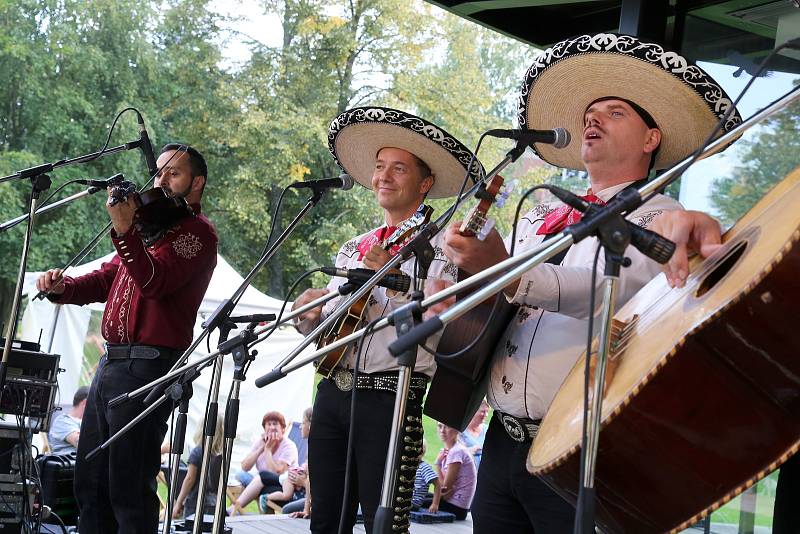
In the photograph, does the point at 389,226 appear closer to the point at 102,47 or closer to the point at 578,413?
the point at 578,413

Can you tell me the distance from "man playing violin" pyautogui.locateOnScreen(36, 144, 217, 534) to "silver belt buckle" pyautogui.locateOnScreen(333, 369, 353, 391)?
102cm

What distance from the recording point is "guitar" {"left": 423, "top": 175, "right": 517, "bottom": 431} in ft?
7.98

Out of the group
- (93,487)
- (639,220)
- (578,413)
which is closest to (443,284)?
(639,220)

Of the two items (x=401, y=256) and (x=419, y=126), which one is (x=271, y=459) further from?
(x=401, y=256)

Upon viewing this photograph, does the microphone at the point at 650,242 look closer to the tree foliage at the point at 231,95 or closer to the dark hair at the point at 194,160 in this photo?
the dark hair at the point at 194,160

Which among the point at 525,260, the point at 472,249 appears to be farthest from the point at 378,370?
the point at 525,260

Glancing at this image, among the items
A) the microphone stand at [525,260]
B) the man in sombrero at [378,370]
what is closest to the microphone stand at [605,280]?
the microphone stand at [525,260]

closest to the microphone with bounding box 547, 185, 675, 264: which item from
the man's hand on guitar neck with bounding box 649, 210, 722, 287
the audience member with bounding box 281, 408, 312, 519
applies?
the man's hand on guitar neck with bounding box 649, 210, 722, 287

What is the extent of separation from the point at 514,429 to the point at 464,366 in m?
0.25

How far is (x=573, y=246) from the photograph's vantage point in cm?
242

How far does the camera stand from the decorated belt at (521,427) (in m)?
2.25

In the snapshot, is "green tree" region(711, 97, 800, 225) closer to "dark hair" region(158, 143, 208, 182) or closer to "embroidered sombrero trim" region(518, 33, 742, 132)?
"embroidered sombrero trim" region(518, 33, 742, 132)

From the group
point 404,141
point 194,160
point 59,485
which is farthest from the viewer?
point 59,485

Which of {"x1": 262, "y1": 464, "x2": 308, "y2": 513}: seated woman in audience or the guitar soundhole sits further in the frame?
{"x1": 262, "y1": 464, "x2": 308, "y2": 513}: seated woman in audience
